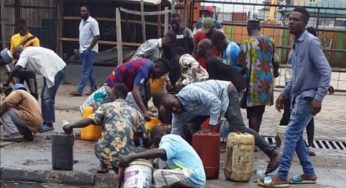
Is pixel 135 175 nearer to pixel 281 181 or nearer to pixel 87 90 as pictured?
pixel 281 181

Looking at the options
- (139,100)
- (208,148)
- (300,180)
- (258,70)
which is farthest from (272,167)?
(139,100)

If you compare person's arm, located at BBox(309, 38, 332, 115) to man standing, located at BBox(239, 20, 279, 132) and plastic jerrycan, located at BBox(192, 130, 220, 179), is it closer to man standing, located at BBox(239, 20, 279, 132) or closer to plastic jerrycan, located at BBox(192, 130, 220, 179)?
plastic jerrycan, located at BBox(192, 130, 220, 179)

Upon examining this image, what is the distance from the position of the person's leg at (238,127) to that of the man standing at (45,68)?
117 inches

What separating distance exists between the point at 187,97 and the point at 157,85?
1.93 meters

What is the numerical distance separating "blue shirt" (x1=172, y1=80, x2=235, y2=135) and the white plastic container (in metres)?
1.22

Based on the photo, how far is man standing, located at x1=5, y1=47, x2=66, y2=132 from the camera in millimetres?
8977

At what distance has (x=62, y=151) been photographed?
23.5 ft

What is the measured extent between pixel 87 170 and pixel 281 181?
2177mm

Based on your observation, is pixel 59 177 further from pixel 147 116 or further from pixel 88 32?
pixel 88 32

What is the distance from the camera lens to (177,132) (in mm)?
7172

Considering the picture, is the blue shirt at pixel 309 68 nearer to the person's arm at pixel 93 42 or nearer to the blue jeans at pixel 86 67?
the person's arm at pixel 93 42

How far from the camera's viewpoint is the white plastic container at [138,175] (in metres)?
5.78

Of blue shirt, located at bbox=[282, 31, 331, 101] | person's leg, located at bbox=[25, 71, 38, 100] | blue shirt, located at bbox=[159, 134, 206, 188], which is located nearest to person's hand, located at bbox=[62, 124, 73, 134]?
blue shirt, located at bbox=[159, 134, 206, 188]

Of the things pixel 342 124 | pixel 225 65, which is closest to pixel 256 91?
pixel 225 65
